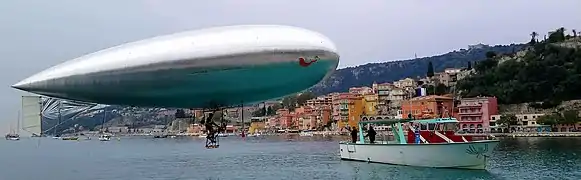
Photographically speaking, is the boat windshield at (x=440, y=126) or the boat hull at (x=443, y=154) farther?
the boat windshield at (x=440, y=126)

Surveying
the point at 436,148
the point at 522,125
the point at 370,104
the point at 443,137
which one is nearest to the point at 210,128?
the point at 436,148

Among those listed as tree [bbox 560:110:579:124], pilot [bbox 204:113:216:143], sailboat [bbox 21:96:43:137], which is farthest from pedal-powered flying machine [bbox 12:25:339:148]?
tree [bbox 560:110:579:124]

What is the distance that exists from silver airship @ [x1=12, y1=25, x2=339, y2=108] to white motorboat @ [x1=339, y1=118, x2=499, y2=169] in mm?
27469

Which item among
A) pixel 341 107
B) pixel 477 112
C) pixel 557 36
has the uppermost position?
pixel 557 36

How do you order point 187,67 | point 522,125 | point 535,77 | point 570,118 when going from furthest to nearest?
point 535,77
point 522,125
point 570,118
point 187,67

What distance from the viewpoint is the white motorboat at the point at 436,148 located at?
38.9 m

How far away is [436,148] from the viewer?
39375 mm

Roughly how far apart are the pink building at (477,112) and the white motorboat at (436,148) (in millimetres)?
80937

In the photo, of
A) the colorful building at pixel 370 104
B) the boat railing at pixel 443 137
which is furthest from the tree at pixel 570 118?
the boat railing at pixel 443 137

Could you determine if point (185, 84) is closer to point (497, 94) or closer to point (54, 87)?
point (54, 87)

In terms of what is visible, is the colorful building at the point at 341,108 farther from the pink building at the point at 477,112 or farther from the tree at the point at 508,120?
the tree at the point at 508,120

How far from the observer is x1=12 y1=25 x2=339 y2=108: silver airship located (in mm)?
11539

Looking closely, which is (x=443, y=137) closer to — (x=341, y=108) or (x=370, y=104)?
(x=341, y=108)

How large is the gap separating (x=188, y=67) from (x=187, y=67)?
0.06ft
